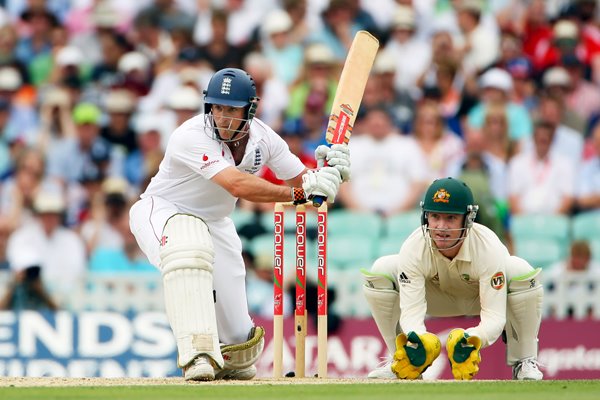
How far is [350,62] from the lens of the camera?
664cm

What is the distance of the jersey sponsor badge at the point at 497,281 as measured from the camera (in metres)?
6.24

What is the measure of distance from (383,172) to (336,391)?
4964mm

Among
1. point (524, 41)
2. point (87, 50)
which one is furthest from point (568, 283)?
point (87, 50)

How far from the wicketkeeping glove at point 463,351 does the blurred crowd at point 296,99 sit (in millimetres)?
3462

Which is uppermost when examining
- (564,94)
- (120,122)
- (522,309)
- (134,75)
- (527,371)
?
(134,75)

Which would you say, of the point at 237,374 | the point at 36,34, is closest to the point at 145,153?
the point at 36,34

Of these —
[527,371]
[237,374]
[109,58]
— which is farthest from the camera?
[109,58]

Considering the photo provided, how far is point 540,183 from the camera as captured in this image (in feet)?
33.7

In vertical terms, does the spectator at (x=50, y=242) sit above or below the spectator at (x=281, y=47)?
below

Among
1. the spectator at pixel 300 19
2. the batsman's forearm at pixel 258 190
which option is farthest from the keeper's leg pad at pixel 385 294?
the spectator at pixel 300 19

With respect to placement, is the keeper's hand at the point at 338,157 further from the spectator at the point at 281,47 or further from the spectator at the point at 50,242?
the spectator at the point at 281,47

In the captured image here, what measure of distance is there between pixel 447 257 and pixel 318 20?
528 centimetres

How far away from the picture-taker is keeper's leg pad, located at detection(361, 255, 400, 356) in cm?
670

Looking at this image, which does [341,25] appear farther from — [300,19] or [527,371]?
[527,371]
